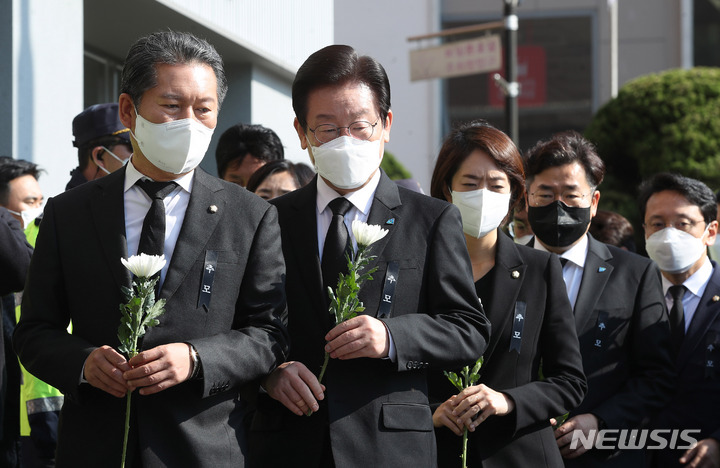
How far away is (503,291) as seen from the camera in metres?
3.59

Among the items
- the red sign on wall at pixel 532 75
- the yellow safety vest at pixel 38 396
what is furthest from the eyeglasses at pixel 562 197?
the red sign on wall at pixel 532 75

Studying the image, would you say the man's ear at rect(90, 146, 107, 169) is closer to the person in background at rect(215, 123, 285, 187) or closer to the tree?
the person in background at rect(215, 123, 285, 187)

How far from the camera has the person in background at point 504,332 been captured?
133 inches

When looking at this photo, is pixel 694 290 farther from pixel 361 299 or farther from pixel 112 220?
pixel 112 220

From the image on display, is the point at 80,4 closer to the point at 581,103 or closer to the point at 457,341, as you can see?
the point at 457,341

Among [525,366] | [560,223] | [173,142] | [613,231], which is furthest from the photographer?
[613,231]

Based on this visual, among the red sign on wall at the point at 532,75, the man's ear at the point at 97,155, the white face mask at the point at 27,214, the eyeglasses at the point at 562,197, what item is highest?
the red sign on wall at the point at 532,75

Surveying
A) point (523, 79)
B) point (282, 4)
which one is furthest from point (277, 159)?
point (523, 79)

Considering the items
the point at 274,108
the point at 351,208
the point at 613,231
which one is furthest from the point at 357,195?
the point at 274,108

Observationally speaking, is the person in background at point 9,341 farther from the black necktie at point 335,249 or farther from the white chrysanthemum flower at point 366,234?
the white chrysanthemum flower at point 366,234

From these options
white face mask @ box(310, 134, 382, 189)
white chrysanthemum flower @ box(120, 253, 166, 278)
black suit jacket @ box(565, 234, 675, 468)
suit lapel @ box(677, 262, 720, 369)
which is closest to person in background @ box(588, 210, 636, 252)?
suit lapel @ box(677, 262, 720, 369)

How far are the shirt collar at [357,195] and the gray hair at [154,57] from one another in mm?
503

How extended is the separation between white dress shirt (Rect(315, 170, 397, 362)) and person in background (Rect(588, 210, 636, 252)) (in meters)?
3.12

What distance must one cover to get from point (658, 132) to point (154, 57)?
39.2 feet
